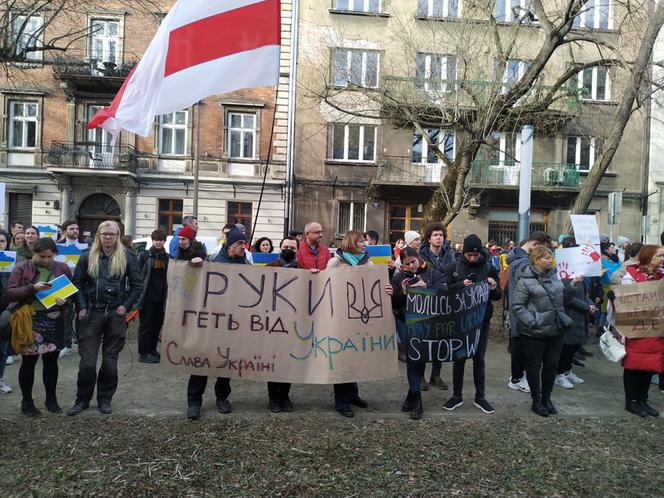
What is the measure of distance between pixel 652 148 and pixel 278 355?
82.8 feet

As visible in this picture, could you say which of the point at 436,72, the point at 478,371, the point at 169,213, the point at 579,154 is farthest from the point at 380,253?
the point at 579,154

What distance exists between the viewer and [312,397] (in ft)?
17.7

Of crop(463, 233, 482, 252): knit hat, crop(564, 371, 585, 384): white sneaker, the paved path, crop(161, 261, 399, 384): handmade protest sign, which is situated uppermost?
crop(463, 233, 482, 252): knit hat

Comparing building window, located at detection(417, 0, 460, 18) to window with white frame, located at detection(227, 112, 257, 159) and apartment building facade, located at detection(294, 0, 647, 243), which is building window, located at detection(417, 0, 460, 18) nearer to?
apartment building facade, located at detection(294, 0, 647, 243)

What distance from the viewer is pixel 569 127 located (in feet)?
73.6

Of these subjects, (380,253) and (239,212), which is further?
(239,212)

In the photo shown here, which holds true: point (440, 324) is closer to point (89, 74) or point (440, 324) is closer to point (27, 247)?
point (27, 247)

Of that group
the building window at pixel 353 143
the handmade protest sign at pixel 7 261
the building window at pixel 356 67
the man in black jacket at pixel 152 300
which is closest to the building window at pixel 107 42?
the building window at pixel 353 143

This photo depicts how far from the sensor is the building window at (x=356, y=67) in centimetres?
1518

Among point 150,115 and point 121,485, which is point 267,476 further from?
point 150,115

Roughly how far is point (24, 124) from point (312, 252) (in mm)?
22019

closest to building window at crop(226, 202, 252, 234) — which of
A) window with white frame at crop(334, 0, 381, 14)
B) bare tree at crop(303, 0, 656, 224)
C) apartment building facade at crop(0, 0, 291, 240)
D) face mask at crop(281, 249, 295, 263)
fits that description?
apartment building facade at crop(0, 0, 291, 240)

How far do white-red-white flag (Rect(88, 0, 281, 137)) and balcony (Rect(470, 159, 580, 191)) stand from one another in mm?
17201

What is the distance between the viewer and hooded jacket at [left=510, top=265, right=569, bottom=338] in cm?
478
